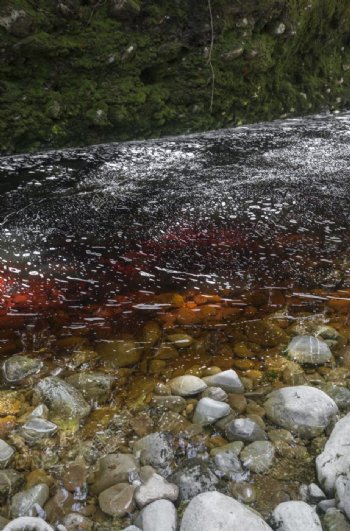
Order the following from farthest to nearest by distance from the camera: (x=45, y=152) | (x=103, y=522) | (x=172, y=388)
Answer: (x=45, y=152)
(x=172, y=388)
(x=103, y=522)

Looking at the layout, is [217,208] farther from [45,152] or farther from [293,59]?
[293,59]

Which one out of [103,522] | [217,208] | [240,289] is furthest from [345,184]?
[103,522]

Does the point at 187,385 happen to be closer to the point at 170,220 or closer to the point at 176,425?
the point at 176,425

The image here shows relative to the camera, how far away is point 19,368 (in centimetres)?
251

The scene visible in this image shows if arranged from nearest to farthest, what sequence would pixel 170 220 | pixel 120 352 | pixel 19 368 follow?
pixel 19 368 → pixel 120 352 → pixel 170 220

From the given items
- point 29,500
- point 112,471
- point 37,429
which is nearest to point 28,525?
point 29,500

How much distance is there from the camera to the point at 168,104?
704 centimetres

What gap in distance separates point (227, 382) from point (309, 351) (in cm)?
60

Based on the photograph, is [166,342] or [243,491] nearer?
[243,491]

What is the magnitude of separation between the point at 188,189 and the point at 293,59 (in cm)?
523

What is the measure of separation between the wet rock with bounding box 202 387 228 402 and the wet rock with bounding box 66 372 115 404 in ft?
1.66

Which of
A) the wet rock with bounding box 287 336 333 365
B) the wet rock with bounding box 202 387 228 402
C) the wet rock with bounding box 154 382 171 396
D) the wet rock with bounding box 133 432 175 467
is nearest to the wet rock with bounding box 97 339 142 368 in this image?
the wet rock with bounding box 154 382 171 396

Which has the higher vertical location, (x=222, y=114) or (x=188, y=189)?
(x=222, y=114)

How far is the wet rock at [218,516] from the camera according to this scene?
166 cm
